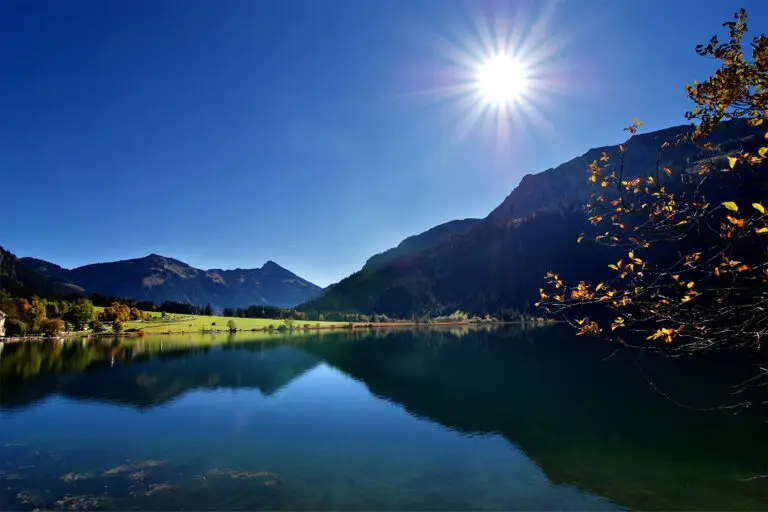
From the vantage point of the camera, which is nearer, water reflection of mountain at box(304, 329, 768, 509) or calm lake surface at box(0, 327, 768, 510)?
calm lake surface at box(0, 327, 768, 510)

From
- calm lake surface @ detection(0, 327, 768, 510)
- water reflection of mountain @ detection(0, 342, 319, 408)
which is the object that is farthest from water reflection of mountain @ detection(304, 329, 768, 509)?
water reflection of mountain @ detection(0, 342, 319, 408)

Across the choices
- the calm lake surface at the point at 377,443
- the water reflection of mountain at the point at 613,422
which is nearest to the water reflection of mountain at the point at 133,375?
the calm lake surface at the point at 377,443

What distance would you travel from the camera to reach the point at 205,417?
39.5 m

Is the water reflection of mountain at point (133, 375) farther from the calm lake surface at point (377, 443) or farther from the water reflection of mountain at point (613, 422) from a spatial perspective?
the water reflection of mountain at point (613, 422)

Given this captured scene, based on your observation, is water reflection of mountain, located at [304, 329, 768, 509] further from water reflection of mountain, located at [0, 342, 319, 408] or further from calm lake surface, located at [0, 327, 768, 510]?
water reflection of mountain, located at [0, 342, 319, 408]

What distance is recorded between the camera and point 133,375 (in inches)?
2498

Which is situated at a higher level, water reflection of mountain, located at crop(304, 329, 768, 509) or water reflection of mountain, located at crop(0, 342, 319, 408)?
water reflection of mountain, located at crop(0, 342, 319, 408)

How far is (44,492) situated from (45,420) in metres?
19.3

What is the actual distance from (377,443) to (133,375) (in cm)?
4930

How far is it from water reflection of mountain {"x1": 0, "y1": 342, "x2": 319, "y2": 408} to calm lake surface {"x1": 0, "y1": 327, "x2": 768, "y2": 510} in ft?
2.09

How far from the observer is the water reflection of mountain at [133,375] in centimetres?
4797

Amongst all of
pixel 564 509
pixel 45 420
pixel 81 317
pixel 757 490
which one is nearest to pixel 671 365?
pixel 757 490

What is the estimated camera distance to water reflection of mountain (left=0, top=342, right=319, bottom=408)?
157ft

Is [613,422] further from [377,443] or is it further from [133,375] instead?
[133,375]
